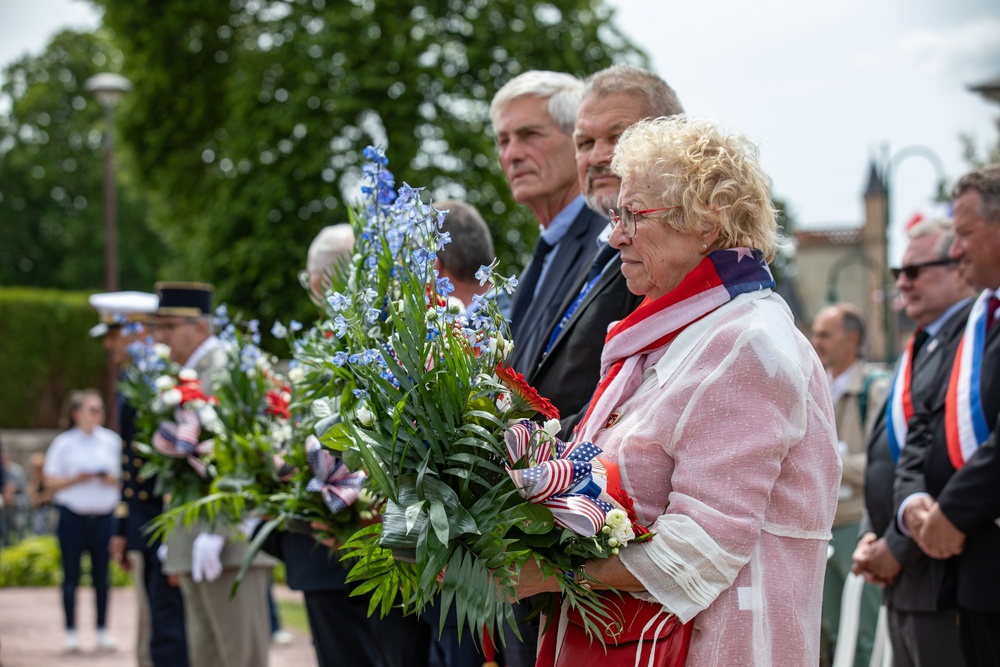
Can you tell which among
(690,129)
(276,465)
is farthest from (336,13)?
(690,129)

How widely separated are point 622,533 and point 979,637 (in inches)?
80.4

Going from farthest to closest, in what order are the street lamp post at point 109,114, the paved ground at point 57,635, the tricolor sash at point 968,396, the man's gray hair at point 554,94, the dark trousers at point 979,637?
the street lamp post at point 109,114
the paved ground at point 57,635
the man's gray hair at point 554,94
the tricolor sash at point 968,396
the dark trousers at point 979,637

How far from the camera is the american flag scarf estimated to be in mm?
2480

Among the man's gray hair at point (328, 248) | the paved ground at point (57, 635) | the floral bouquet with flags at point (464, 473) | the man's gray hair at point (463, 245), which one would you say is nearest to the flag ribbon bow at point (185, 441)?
the man's gray hair at point (328, 248)

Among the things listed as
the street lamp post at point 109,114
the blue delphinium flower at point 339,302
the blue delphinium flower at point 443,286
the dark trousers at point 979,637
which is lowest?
the dark trousers at point 979,637

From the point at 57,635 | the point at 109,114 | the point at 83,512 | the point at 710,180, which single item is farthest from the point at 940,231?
the point at 109,114

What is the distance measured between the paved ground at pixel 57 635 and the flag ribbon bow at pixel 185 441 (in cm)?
440

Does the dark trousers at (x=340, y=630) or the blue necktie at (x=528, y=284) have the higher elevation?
the blue necktie at (x=528, y=284)

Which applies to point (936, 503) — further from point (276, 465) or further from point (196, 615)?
point (196, 615)

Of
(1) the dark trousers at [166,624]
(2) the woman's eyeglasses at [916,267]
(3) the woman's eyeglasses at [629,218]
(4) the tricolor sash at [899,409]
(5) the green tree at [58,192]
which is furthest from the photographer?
(5) the green tree at [58,192]

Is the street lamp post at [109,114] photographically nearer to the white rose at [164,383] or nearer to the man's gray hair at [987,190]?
the white rose at [164,383]

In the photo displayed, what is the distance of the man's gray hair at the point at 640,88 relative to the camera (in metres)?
3.27

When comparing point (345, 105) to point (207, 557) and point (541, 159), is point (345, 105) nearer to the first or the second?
point (207, 557)

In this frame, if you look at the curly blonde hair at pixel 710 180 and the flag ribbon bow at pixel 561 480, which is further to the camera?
the curly blonde hair at pixel 710 180
